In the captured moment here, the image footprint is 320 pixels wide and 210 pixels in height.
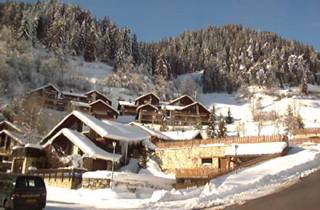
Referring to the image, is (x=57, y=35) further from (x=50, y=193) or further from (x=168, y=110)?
(x=50, y=193)

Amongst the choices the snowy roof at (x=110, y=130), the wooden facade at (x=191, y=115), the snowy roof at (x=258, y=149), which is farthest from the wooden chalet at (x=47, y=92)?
the snowy roof at (x=258, y=149)

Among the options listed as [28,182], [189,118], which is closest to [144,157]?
[28,182]

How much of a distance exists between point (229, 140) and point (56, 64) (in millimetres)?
75911

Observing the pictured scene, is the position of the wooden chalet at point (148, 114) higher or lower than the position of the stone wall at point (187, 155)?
higher

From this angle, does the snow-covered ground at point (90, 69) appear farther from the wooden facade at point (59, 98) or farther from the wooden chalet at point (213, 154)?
the wooden chalet at point (213, 154)

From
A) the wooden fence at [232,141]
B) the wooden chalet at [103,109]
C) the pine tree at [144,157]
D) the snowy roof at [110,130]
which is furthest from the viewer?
the wooden chalet at [103,109]

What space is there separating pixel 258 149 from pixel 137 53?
4188 inches

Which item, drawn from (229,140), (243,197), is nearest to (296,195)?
(243,197)

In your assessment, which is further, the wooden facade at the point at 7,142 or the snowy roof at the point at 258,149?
the wooden facade at the point at 7,142

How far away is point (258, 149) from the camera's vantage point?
1548 inches

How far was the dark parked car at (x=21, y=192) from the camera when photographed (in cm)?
1922

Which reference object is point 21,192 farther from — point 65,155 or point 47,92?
point 47,92

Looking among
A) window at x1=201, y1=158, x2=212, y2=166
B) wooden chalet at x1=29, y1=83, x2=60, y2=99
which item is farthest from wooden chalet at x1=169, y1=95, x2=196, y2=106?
window at x1=201, y1=158, x2=212, y2=166

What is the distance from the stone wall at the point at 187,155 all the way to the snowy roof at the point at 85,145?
16.4ft
